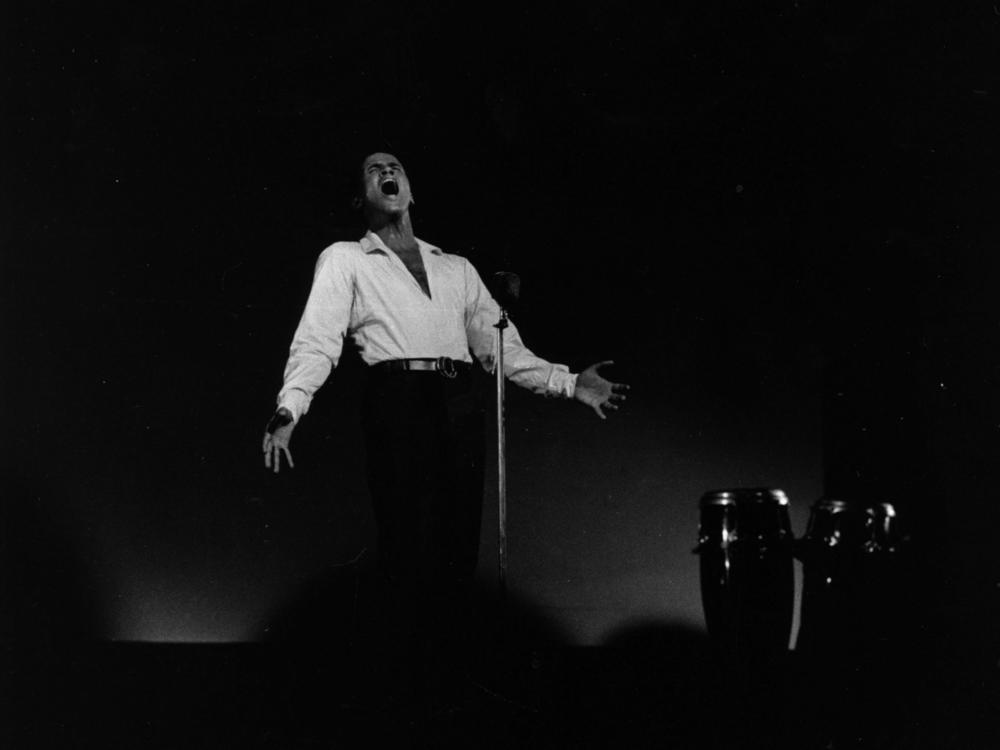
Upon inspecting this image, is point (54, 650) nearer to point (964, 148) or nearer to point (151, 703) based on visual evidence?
point (151, 703)

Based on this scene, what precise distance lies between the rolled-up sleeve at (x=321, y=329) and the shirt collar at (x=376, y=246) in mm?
76

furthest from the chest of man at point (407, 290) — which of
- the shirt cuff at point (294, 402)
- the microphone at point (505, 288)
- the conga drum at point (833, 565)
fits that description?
the conga drum at point (833, 565)

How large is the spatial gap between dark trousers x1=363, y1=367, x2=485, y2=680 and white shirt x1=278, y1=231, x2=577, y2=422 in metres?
0.12

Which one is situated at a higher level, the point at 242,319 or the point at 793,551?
the point at 242,319

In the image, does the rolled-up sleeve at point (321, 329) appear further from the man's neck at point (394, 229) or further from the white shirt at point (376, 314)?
the man's neck at point (394, 229)

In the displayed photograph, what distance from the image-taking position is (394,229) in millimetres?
3604

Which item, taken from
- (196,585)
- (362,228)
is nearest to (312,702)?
(196,585)

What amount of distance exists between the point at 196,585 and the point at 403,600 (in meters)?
0.73

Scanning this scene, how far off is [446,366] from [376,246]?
51 cm

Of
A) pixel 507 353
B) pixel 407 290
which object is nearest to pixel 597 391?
pixel 507 353

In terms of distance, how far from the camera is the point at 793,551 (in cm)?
322

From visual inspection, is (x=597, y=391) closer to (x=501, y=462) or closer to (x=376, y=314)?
(x=501, y=462)

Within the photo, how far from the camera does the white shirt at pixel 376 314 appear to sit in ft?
11.3

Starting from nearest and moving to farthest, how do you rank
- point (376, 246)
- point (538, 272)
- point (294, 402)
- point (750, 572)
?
1. point (750, 572)
2. point (294, 402)
3. point (376, 246)
4. point (538, 272)
